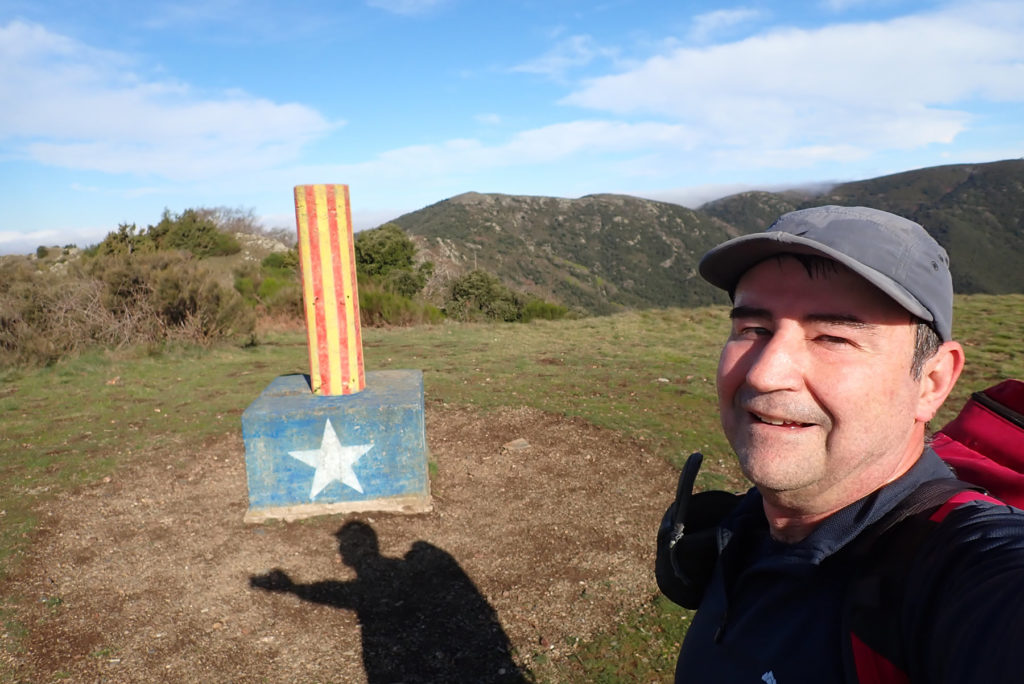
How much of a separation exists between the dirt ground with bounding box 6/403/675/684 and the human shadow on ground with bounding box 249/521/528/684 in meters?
0.01

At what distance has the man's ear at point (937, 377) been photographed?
1.17 metres

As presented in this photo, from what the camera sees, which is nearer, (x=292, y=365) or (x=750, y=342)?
(x=750, y=342)

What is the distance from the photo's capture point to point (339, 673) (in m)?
3.44

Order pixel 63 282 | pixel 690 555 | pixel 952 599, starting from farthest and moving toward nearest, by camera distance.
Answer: pixel 63 282, pixel 690 555, pixel 952 599

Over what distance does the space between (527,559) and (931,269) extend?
12.5ft

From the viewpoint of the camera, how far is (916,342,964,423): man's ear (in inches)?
46.1

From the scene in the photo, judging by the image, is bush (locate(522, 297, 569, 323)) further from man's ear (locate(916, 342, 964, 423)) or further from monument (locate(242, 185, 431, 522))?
man's ear (locate(916, 342, 964, 423))

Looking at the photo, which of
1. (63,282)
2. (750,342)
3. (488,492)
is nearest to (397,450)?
(488,492)

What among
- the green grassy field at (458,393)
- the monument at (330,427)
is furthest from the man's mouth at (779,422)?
the monument at (330,427)

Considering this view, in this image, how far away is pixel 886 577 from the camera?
966 mm

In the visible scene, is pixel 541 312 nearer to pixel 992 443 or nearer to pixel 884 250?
pixel 992 443

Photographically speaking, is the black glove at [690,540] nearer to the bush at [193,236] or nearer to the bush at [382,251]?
the bush at [382,251]

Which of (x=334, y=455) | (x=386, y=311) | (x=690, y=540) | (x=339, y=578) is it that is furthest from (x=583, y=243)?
(x=690, y=540)

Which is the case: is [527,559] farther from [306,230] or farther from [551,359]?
[551,359]
